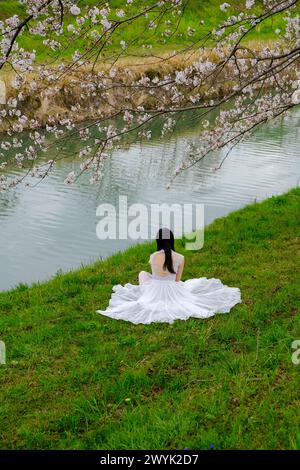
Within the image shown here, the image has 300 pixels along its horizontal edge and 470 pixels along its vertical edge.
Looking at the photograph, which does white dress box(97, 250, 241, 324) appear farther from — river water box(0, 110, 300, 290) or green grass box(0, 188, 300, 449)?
river water box(0, 110, 300, 290)

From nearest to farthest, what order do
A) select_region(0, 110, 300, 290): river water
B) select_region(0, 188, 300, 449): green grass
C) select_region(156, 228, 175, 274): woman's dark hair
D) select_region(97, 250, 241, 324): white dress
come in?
select_region(0, 188, 300, 449): green grass, select_region(97, 250, 241, 324): white dress, select_region(156, 228, 175, 274): woman's dark hair, select_region(0, 110, 300, 290): river water

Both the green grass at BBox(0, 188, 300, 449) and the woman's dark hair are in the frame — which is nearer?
the green grass at BBox(0, 188, 300, 449)

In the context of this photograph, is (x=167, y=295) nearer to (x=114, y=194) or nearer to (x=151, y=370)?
(x=151, y=370)

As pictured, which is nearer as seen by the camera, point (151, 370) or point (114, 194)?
point (151, 370)

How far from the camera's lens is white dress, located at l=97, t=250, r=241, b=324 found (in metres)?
5.89

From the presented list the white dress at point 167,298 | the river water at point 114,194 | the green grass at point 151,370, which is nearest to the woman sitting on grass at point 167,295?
the white dress at point 167,298

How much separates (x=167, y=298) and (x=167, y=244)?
0.67 meters

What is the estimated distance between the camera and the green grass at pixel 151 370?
12.0 ft

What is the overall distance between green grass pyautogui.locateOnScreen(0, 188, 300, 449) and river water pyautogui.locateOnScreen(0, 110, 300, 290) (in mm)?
2507

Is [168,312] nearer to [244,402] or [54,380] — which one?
[54,380]

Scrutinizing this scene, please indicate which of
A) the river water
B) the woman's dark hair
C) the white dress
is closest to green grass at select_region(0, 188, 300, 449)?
the white dress

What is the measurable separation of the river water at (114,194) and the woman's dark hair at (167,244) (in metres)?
2.19

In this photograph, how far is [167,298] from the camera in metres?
6.23

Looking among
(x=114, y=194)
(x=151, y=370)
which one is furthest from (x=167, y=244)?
(x=114, y=194)
